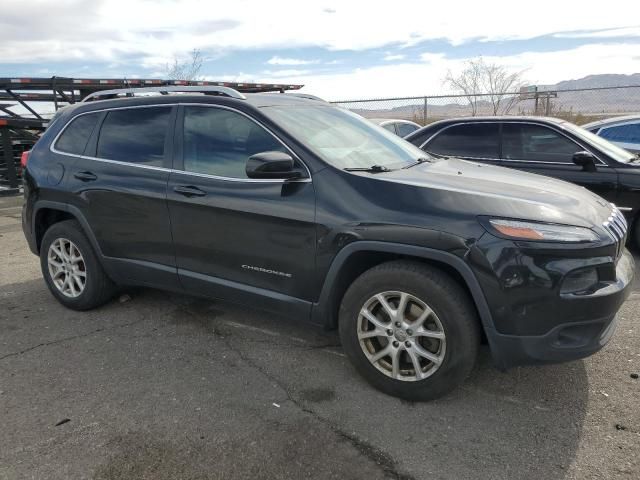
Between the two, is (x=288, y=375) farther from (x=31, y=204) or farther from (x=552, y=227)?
(x=31, y=204)

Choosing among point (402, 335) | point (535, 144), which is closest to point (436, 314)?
point (402, 335)

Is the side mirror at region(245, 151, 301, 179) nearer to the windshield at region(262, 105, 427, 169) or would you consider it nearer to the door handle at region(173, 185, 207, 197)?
the windshield at region(262, 105, 427, 169)

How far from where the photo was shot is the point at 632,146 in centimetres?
767

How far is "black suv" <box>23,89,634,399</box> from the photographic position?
2.78 metres

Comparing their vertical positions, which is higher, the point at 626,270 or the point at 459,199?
the point at 459,199

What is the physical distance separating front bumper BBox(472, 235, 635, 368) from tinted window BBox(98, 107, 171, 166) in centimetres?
260

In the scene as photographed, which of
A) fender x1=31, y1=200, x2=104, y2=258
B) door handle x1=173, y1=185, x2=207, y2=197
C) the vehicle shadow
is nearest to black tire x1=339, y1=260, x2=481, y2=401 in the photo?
the vehicle shadow

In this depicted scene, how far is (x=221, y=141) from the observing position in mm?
3725

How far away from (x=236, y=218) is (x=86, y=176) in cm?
159

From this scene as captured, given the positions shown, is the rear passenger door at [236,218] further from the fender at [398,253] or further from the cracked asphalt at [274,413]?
the cracked asphalt at [274,413]

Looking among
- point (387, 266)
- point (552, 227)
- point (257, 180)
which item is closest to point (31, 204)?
point (257, 180)

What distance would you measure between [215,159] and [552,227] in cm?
221

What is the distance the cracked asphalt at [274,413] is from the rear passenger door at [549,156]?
2.09 meters

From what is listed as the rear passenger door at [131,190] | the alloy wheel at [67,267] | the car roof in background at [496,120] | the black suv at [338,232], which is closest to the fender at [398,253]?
the black suv at [338,232]
